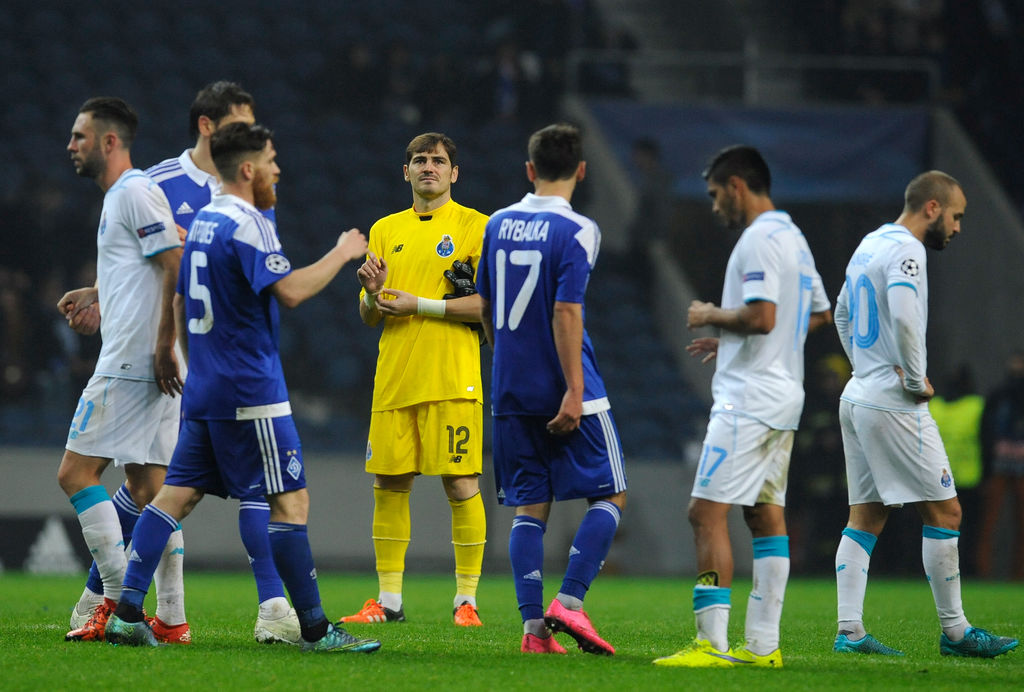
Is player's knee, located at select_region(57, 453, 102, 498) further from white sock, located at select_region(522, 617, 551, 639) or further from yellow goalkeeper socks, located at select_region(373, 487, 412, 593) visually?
white sock, located at select_region(522, 617, 551, 639)

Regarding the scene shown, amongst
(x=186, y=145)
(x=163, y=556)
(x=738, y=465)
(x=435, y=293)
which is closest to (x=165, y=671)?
(x=163, y=556)

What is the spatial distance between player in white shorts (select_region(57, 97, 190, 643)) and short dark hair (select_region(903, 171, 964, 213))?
3.57 m

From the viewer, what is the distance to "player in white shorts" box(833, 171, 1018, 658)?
600 cm

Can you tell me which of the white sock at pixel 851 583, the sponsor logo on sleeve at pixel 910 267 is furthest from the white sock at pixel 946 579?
the sponsor logo on sleeve at pixel 910 267

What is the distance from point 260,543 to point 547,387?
1423mm

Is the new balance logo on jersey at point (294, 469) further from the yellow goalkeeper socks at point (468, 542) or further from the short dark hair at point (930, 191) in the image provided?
the short dark hair at point (930, 191)

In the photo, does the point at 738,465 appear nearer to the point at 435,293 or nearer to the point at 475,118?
the point at 435,293

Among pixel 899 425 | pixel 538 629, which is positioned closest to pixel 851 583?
pixel 899 425

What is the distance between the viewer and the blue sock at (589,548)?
17.9ft

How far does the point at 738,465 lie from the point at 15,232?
37.7 feet

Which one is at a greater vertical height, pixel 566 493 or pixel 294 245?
pixel 294 245

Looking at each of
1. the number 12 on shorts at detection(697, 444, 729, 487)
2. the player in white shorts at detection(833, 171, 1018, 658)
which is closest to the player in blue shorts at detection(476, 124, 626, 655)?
the number 12 on shorts at detection(697, 444, 729, 487)

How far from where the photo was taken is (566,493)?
557cm

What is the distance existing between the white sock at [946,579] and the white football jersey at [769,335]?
141 centimetres
